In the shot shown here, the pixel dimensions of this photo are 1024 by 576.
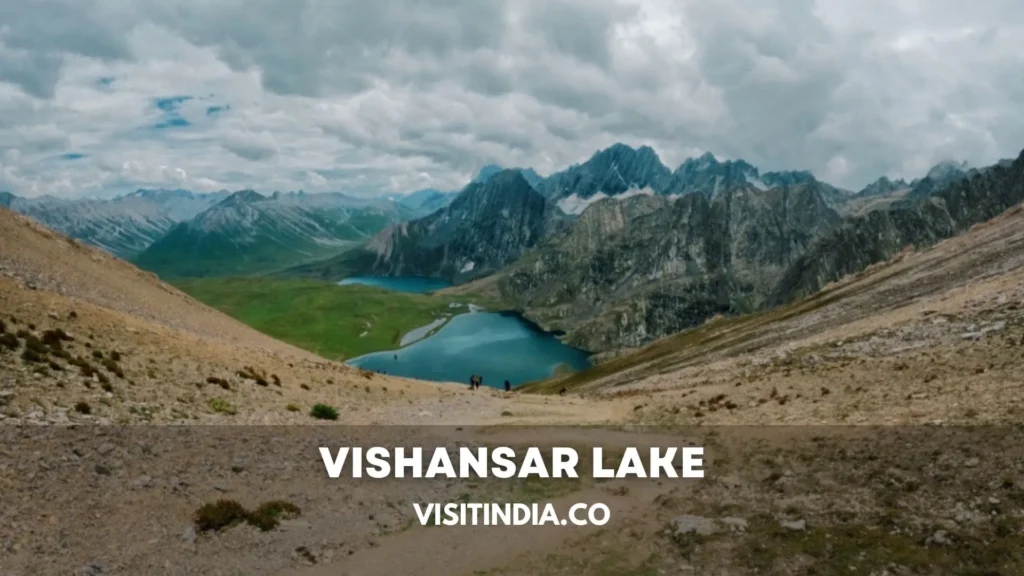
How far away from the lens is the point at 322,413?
34.2 metres

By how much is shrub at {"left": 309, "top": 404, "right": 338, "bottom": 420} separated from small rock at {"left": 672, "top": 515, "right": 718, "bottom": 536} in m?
20.2

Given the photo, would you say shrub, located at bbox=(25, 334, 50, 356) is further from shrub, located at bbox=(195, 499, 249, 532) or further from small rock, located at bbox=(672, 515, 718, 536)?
small rock, located at bbox=(672, 515, 718, 536)

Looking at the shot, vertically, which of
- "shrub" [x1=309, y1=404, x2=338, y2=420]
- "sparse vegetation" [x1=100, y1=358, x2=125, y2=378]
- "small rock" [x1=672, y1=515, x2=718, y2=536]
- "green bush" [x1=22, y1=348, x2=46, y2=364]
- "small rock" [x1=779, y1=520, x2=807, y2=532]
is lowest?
"small rock" [x1=672, y1=515, x2=718, y2=536]

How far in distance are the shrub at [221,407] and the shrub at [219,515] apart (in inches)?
431

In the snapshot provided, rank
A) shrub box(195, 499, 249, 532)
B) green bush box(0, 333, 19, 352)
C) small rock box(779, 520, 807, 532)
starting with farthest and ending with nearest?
green bush box(0, 333, 19, 352)
shrub box(195, 499, 249, 532)
small rock box(779, 520, 807, 532)

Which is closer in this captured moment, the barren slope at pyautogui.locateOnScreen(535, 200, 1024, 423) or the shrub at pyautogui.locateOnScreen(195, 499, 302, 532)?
the shrub at pyautogui.locateOnScreen(195, 499, 302, 532)

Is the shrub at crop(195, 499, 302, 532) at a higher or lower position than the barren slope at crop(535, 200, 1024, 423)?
lower

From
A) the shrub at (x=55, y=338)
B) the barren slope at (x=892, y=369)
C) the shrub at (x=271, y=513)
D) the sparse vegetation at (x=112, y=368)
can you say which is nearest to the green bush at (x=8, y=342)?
the shrub at (x=55, y=338)

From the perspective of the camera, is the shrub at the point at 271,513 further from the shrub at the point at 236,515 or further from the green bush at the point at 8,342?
the green bush at the point at 8,342

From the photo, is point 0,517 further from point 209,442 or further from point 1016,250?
point 1016,250

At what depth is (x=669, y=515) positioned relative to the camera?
829 inches

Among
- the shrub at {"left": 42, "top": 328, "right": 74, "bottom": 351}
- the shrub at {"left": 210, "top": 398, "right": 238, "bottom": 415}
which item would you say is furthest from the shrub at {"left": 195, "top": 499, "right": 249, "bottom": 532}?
the shrub at {"left": 42, "top": 328, "right": 74, "bottom": 351}

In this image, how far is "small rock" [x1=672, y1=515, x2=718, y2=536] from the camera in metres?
19.4

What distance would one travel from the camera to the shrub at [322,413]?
3403cm
